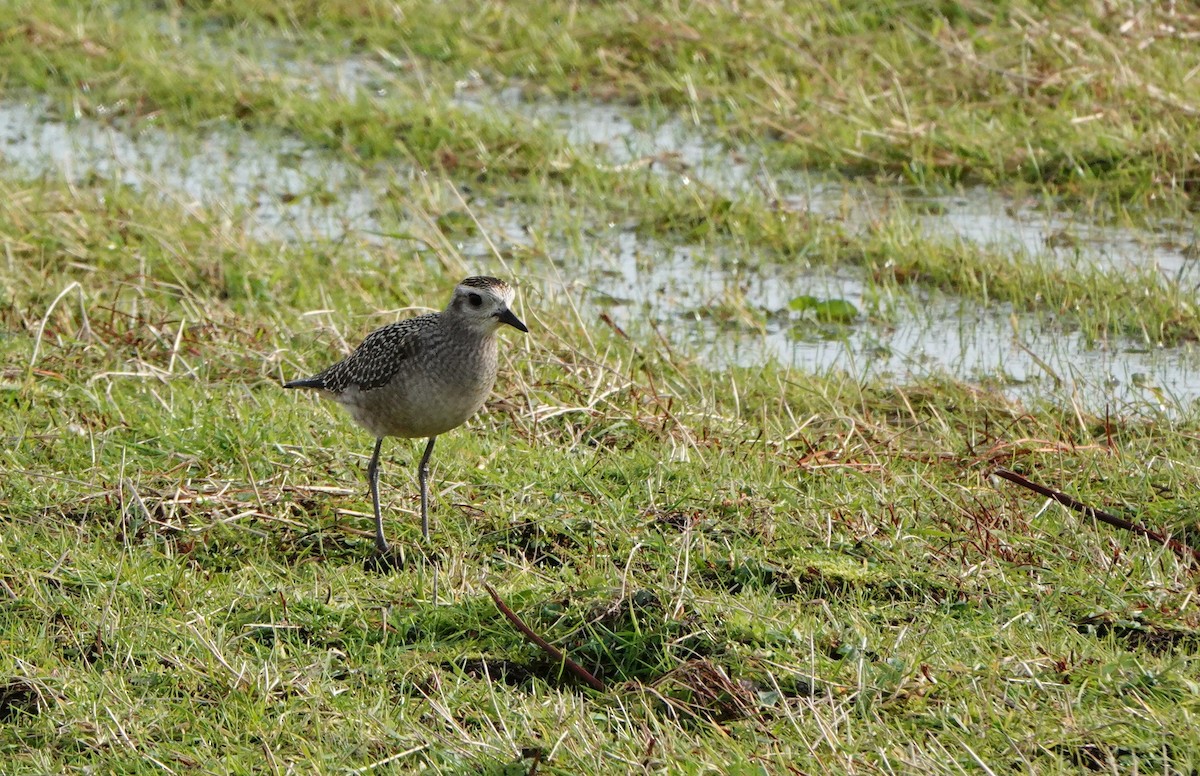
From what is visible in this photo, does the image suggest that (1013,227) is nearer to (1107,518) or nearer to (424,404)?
(1107,518)

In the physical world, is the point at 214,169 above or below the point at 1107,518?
below

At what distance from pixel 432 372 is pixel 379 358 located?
313 millimetres

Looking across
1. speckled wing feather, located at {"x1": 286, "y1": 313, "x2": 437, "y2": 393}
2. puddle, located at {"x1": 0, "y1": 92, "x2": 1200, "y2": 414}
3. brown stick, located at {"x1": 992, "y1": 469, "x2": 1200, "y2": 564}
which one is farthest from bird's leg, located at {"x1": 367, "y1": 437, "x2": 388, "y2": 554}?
brown stick, located at {"x1": 992, "y1": 469, "x2": 1200, "y2": 564}

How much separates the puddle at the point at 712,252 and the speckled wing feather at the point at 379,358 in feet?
4.99

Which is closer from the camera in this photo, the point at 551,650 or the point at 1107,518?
the point at 551,650

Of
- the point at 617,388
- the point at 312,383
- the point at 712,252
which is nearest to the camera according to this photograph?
the point at 312,383

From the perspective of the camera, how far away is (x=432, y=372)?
588 cm

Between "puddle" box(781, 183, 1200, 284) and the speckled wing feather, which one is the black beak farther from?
"puddle" box(781, 183, 1200, 284)

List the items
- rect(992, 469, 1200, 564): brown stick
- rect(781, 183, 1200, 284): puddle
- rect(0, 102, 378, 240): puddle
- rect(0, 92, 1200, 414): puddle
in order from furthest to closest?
rect(0, 102, 378, 240): puddle → rect(781, 183, 1200, 284): puddle → rect(0, 92, 1200, 414): puddle → rect(992, 469, 1200, 564): brown stick

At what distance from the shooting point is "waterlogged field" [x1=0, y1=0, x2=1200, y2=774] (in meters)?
4.70

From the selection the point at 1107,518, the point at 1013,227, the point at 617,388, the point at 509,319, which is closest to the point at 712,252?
the point at 1013,227

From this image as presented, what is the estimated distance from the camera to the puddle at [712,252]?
298 inches

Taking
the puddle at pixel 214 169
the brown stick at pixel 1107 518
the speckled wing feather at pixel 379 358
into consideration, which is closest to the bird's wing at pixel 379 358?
the speckled wing feather at pixel 379 358

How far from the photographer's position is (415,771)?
442 centimetres
